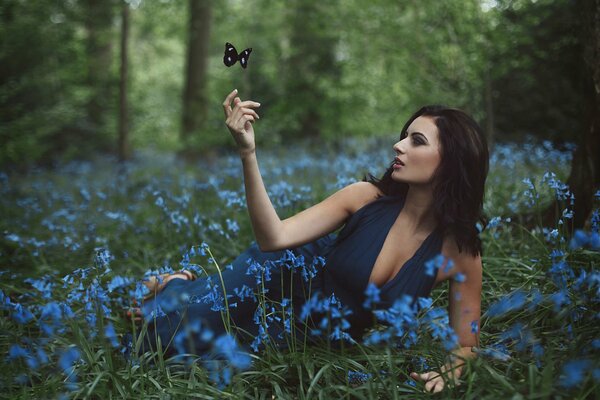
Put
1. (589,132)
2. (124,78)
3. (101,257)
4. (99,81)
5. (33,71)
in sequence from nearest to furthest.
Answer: (101,257), (589,132), (33,71), (124,78), (99,81)

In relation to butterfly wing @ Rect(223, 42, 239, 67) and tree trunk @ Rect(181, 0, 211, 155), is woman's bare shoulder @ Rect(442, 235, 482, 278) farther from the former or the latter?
tree trunk @ Rect(181, 0, 211, 155)

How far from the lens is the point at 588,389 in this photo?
5.52 feet

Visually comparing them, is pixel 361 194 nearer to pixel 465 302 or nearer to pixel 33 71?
pixel 465 302

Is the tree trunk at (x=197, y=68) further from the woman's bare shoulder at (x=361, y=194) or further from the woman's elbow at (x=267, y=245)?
the woman's elbow at (x=267, y=245)

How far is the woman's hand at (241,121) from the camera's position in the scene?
6.46ft

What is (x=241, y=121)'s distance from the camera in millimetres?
1971

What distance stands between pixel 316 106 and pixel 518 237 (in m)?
9.26

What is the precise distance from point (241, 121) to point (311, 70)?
35.2 feet

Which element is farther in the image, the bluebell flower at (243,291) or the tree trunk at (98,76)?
the tree trunk at (98,76)

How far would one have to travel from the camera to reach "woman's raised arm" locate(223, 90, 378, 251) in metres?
1.99

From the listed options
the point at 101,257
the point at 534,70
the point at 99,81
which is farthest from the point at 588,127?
the point at 99,81

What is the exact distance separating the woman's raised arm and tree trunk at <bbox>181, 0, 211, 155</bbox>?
27.6 feet

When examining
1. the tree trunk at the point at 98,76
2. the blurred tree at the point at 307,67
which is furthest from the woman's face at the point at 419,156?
the tree trunk at the point at 98,76

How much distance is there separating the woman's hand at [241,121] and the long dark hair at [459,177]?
843mm
